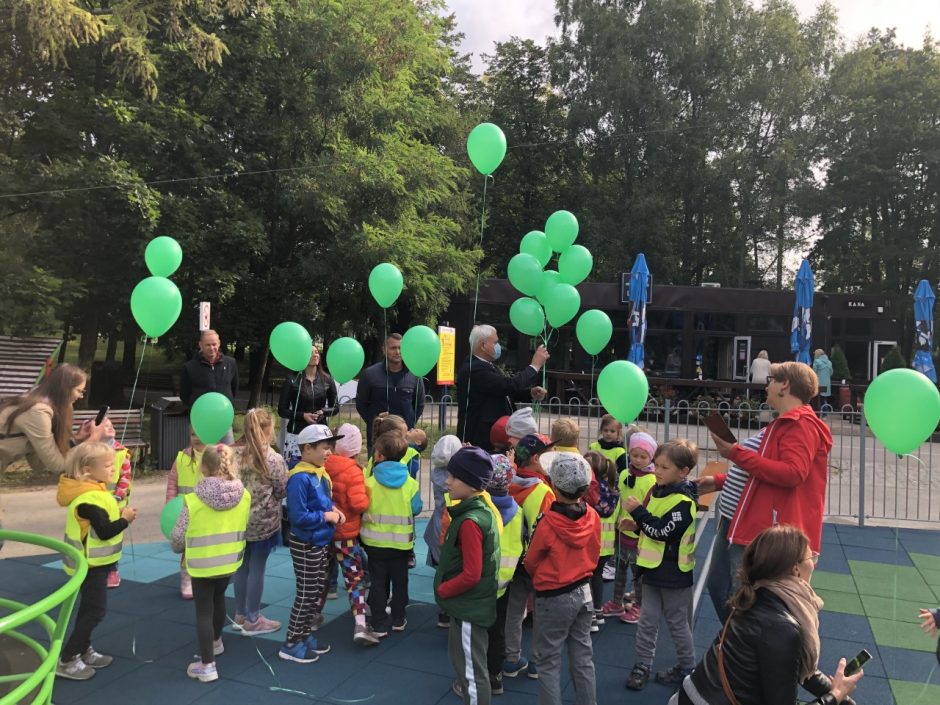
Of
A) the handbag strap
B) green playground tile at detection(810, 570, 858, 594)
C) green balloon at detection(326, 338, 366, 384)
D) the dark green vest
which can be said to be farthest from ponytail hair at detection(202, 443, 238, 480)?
green playground tile at detection(810, 570, 858, 594)

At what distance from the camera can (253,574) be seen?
14.8 feet

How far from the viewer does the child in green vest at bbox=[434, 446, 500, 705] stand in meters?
3.30

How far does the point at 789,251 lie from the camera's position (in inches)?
1342

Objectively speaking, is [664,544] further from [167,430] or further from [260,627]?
[167,430]

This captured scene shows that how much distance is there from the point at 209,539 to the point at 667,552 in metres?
2.52

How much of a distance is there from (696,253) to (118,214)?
2581cm

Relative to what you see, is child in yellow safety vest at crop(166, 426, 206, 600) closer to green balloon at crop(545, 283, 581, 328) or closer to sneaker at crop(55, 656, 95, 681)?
sneaker at crop(55, 656, 95, 681)

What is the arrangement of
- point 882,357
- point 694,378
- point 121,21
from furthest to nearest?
point 882,357, point 694,378, point 121,21

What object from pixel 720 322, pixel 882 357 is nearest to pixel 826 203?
pixel 882 357

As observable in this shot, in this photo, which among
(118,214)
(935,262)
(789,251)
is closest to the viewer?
(118,214)

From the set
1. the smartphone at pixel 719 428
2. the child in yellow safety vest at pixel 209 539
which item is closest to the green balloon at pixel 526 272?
the smartphone at pixel 719 428

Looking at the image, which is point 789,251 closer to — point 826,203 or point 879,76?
point 826,203

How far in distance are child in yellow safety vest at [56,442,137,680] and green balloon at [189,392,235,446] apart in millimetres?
842

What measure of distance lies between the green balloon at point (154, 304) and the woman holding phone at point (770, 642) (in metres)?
4.46
